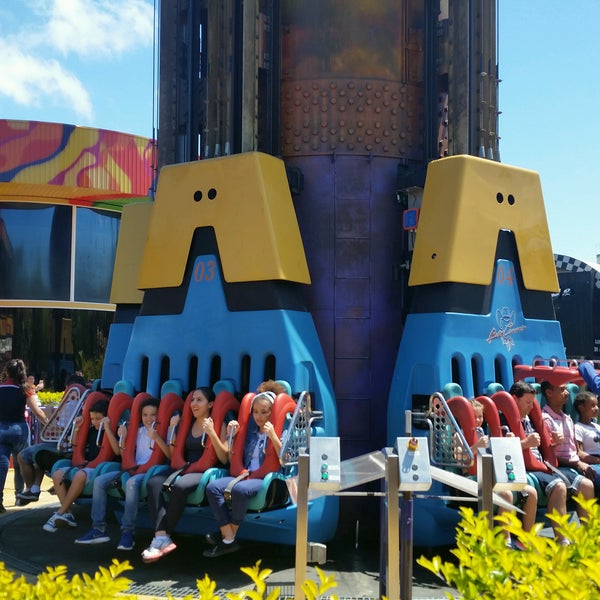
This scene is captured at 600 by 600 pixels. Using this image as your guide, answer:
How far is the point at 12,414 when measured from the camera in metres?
8.88

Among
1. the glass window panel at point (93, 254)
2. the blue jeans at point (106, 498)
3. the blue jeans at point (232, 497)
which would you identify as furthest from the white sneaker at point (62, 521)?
the glass window panel at point (93, 254)

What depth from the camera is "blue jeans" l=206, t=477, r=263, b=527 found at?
6289mm

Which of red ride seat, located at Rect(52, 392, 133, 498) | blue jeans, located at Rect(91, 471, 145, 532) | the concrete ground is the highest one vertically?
red ride seat, located at Rect(52, 392, 133, 498)

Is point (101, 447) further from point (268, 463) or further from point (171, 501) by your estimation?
point (268, 463)

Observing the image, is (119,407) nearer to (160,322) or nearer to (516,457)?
(160,322)

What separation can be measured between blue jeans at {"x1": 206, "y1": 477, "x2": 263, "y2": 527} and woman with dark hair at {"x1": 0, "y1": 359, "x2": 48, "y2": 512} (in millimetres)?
3158

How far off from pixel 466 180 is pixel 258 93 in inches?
92.1

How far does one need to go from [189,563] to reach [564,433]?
10.9 feet

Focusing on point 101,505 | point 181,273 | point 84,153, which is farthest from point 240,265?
→ point 84,153

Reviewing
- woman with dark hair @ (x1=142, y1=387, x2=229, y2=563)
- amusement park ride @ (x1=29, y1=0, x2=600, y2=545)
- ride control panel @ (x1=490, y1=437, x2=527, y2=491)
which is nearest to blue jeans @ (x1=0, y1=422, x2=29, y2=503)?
amusement park ride @ (x1=29, y1=0, x2=600, y2=545)

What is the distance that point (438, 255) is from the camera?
7430 millimetres

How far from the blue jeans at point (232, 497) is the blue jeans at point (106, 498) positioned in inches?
29.6

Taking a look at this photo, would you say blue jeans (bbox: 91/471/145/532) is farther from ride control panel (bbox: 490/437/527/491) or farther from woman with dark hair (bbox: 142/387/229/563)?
ride control panel (bbox: 490/437/527/491)

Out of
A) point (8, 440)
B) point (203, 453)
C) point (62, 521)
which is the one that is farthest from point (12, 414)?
point (203, 453)
